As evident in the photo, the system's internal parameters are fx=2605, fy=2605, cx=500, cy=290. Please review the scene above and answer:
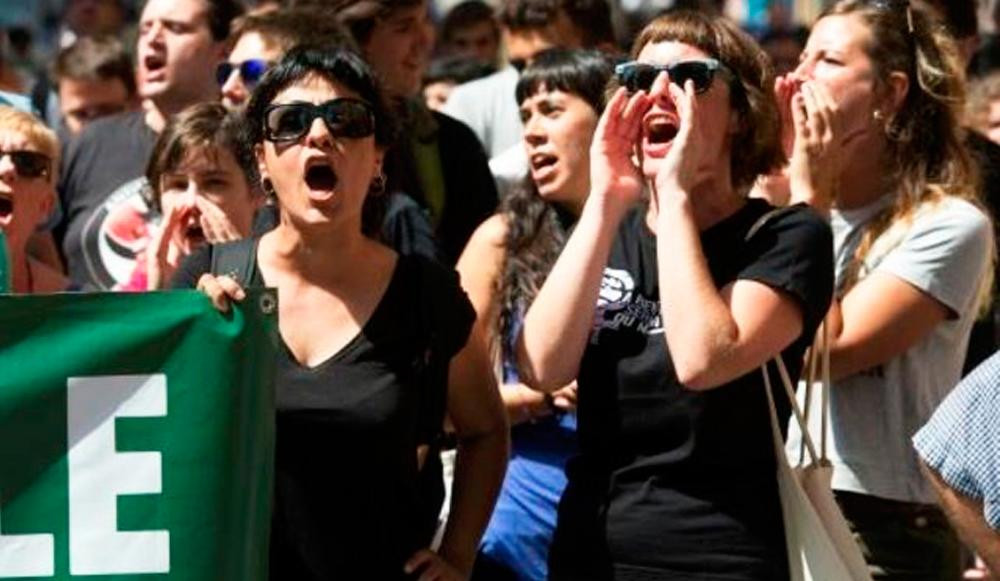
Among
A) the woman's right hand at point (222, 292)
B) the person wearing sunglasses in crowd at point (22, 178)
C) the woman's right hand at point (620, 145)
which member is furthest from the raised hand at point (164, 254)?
the woman's right hand at point (620, 145)

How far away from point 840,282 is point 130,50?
19.4 ft

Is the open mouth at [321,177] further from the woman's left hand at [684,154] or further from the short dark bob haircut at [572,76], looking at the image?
the short dark bob haircut at [572,76]

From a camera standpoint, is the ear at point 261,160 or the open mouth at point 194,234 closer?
the ear at point 261,160

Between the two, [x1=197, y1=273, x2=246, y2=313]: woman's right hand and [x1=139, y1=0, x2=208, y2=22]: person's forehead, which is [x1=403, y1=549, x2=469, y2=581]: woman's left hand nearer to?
[x1=197, y1=273, x2=246, y2=313]: woman's right hand

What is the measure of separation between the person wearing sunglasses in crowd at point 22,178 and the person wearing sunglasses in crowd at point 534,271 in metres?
1.15

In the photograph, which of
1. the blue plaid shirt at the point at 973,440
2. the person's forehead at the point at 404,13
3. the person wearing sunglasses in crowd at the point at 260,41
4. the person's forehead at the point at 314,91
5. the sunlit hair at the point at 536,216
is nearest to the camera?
the blue plaid shirt at the point at 973,440

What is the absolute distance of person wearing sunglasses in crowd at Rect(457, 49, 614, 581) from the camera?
630cm

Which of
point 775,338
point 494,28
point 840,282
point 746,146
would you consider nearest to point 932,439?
point 775,338

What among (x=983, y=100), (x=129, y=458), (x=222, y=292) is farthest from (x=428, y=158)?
(x=129, y=458)

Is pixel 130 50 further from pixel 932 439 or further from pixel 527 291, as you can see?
pixel 932 439

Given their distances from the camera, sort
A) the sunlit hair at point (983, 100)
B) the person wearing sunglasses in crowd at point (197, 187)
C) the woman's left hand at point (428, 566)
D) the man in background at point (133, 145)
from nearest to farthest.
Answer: the woman's left hand at point (428, 566) → the person wearing sunglasses in crowd at point (197, 187) → the man in background at point (133, 145) → the sunlit hair at point (983, 100)

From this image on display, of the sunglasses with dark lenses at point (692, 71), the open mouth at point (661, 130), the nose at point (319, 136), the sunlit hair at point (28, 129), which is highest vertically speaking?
the sunglasses with dark lenses at point (692, 71)

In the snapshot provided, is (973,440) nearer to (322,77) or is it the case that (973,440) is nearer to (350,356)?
(350,356)

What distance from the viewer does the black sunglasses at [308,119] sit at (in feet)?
18.2
